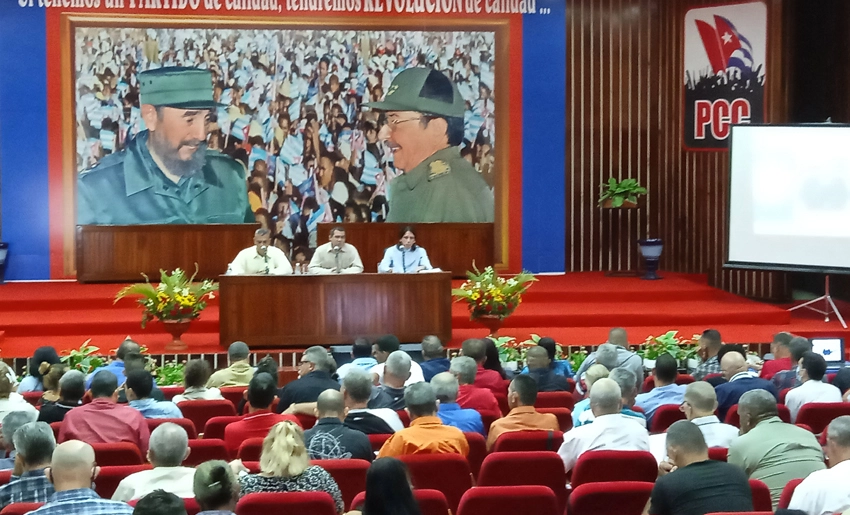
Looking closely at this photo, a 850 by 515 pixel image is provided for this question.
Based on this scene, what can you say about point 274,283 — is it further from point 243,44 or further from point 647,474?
point 647,474

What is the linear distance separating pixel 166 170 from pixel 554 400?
8008 mm

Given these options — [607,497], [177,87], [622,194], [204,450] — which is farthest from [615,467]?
[177,87]

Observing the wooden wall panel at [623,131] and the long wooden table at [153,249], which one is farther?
the wooden wall panel at [623,131]

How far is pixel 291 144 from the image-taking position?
13.9m

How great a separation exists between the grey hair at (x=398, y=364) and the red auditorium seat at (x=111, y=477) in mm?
1915

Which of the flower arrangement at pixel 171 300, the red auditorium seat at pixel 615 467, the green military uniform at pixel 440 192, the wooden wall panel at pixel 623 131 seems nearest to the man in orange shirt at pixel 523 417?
the red auditorium seat at pixel 615 467

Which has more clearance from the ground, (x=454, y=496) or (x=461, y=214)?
(x=461, y=214)

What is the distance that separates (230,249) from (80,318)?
8.19ft

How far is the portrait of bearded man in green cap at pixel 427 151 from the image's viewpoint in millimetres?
14047

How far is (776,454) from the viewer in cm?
485

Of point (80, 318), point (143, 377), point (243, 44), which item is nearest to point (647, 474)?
point (143, 377)

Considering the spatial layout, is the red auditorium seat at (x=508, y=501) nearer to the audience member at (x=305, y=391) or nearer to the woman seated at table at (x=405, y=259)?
the audience member at (x=305, y=391)

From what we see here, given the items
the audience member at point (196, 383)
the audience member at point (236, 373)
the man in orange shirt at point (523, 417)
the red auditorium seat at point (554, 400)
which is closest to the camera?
the man in orange shirt at point (523, 417)

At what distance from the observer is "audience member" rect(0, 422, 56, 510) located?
433 cm
